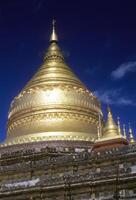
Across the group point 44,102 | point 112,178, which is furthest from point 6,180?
point 44,102

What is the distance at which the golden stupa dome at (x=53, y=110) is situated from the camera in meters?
35.5

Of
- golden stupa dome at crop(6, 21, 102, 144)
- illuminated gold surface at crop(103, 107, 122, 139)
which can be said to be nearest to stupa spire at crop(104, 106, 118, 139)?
illuminated gold surface at crop(103, 107, 122, 139)

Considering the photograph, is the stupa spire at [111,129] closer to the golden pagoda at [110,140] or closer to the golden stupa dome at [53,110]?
the golden pagoda at [110,140]

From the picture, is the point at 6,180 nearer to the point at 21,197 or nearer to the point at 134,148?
the point at 21,197

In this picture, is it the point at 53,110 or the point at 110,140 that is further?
the point at 53,110

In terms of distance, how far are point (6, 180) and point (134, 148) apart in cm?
880

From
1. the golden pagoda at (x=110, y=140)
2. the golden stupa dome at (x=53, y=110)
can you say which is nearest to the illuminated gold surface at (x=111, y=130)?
the golden pagoda at (x=110, y=140)

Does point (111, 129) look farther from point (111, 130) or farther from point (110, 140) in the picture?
point (110, 140)

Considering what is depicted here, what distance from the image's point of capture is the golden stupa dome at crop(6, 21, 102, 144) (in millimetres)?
35509

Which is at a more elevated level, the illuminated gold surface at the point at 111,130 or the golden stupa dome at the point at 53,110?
the golden stupa dome at the point at 53,110

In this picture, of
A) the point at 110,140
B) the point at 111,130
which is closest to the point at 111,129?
the point at 111,130

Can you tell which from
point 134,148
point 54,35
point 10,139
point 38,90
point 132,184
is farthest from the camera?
point 54,35

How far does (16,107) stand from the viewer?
40438 mm

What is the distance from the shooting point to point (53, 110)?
37.6 meters
